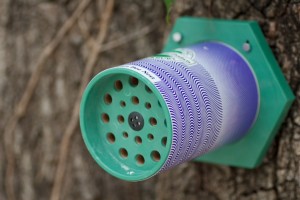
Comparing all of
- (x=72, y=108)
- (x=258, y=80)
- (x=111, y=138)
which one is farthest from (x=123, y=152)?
(x=72, y=108)

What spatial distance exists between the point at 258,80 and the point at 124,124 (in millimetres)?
209

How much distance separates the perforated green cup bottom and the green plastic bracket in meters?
0.19

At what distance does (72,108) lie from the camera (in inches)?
46.9

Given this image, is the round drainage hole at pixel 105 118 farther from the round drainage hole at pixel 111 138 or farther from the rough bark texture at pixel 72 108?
the rough bark texture at pixel 72 108

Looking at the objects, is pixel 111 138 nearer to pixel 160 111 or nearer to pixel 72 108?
pixel 160 111

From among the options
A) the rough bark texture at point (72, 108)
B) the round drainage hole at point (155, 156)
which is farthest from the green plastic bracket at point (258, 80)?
the round drainage hole at point (155, 156)

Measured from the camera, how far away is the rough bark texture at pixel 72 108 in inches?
37.1

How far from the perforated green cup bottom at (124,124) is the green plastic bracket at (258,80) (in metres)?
0.19

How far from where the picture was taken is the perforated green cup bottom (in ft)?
2.44

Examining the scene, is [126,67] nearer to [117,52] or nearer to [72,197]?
[117,52]

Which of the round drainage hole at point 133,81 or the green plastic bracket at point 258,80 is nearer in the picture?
the round drainage hole at point 133,81

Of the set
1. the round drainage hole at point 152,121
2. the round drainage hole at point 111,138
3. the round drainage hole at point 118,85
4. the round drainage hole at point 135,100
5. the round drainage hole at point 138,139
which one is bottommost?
the round drainage hole at point 111,138

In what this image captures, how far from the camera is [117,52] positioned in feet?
3.73

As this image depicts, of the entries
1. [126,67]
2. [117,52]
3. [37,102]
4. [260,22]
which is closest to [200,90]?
[126,67]
